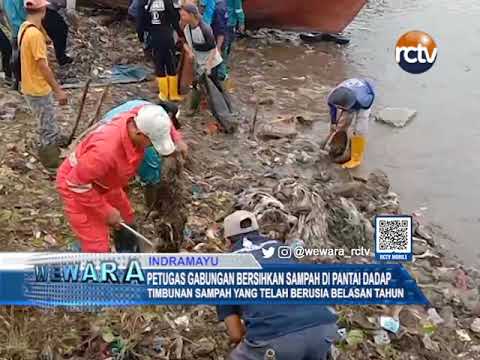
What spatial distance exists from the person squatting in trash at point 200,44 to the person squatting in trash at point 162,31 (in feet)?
0.50

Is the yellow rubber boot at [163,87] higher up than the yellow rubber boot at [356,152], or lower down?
higher up

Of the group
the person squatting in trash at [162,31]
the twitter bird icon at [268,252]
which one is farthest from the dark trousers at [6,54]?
the twitter bird icon at [268,252]

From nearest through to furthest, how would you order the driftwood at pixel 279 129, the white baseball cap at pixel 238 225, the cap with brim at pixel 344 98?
the white baseball cap at pixel 238 225
the cap with brim at pixel 344 98
the driftwood at pixel 279 129

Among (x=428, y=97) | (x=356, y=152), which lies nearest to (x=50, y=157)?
(x=356, y=152)

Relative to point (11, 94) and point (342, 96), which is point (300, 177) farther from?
point (11, 94)

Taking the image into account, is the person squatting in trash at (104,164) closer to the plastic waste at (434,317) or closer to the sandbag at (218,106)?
the plastic waste at (434,317)

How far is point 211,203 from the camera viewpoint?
20.6 feet

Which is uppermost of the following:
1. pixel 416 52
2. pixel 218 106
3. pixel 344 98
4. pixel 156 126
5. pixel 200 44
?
pixel 156 126

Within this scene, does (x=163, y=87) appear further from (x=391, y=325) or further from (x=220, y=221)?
(x=391, y=325)

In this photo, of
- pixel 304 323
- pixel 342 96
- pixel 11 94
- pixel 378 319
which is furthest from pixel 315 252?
pixel 11 94

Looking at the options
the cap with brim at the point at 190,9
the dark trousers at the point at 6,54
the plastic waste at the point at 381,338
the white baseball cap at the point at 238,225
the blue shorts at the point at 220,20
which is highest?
the cap with brim at the point at 190,9

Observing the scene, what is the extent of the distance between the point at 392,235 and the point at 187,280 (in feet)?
3.58

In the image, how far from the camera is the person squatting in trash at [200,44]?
25.4ft

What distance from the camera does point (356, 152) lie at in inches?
311
